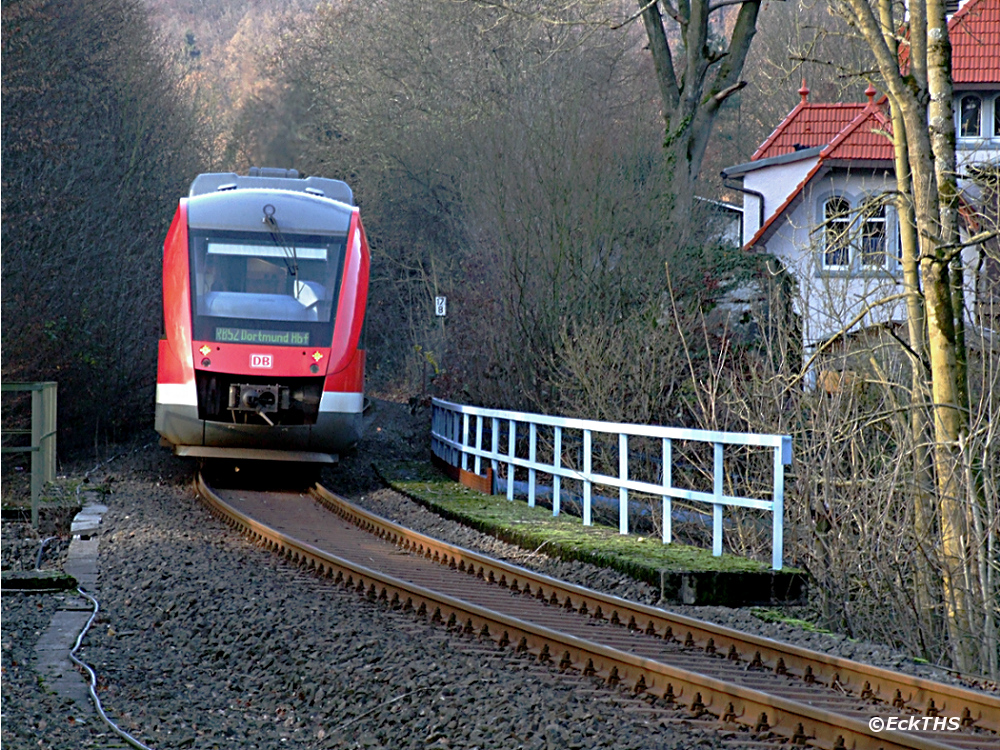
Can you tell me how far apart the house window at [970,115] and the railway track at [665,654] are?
67.1 ft

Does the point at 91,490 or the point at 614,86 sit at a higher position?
the point at 614,86

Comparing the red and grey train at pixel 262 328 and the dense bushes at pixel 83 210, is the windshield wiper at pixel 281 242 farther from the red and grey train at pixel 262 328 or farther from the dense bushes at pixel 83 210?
the dense bushes at pixel 83 210

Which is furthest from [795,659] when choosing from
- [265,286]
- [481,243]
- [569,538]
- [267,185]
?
[481,243]

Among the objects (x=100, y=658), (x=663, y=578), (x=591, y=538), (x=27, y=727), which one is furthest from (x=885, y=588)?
(x=27, y=727)

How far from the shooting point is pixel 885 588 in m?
9.95

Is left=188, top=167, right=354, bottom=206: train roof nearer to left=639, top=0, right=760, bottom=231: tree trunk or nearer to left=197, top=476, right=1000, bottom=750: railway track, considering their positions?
left=197, top=476, right=1000, bottom=750: railway track

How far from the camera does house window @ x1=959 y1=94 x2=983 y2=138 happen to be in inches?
1077

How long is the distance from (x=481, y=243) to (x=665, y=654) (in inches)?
606

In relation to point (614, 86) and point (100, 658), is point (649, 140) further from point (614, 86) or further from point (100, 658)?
point (100, 658)

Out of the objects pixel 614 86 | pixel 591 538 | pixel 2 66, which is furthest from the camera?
pixel 614 86

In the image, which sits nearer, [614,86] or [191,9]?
[614,86]

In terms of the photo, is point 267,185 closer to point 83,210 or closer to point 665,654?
point 83,210

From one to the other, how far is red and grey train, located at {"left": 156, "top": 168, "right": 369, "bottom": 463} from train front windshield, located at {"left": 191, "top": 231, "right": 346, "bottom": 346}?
0.01 m

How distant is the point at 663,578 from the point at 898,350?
5.84 meters
